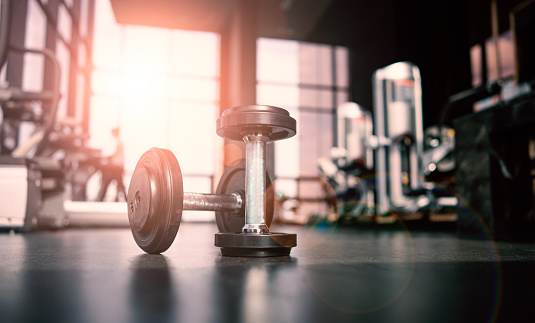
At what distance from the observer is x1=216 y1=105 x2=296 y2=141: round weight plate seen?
1.30 metres

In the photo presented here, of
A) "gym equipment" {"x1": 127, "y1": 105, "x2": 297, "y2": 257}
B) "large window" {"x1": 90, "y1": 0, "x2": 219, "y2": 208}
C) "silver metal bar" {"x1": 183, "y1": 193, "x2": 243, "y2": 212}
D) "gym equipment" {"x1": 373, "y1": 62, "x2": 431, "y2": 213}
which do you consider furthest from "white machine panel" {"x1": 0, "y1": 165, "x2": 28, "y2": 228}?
"large window" {"x1": 90, "y1": 0, "x2": 219, "y2": 208}

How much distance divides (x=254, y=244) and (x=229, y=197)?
236mm

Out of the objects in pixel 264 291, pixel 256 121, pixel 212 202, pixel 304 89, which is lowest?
pixel 264 291

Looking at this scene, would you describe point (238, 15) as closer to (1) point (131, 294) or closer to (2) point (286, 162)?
(2) point (286, 162)

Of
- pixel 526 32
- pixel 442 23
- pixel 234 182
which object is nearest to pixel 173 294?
pixel 234 182

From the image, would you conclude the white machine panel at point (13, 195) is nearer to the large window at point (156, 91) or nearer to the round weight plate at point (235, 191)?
the round weight plate at point (235, 191)

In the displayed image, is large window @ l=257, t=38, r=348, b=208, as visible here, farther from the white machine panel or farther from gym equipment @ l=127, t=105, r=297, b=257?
gym equipment @ l=127, t=105, r=297, b=257

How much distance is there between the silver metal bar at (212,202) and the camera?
1370mm

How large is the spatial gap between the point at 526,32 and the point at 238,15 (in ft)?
18.1

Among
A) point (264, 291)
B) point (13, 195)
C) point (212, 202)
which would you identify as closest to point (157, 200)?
point (212, 202)

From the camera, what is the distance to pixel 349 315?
574 mm

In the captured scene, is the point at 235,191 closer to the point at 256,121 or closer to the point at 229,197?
the point at 229,197

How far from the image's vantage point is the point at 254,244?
4.28 feet

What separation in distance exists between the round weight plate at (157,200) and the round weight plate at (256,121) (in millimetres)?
217
